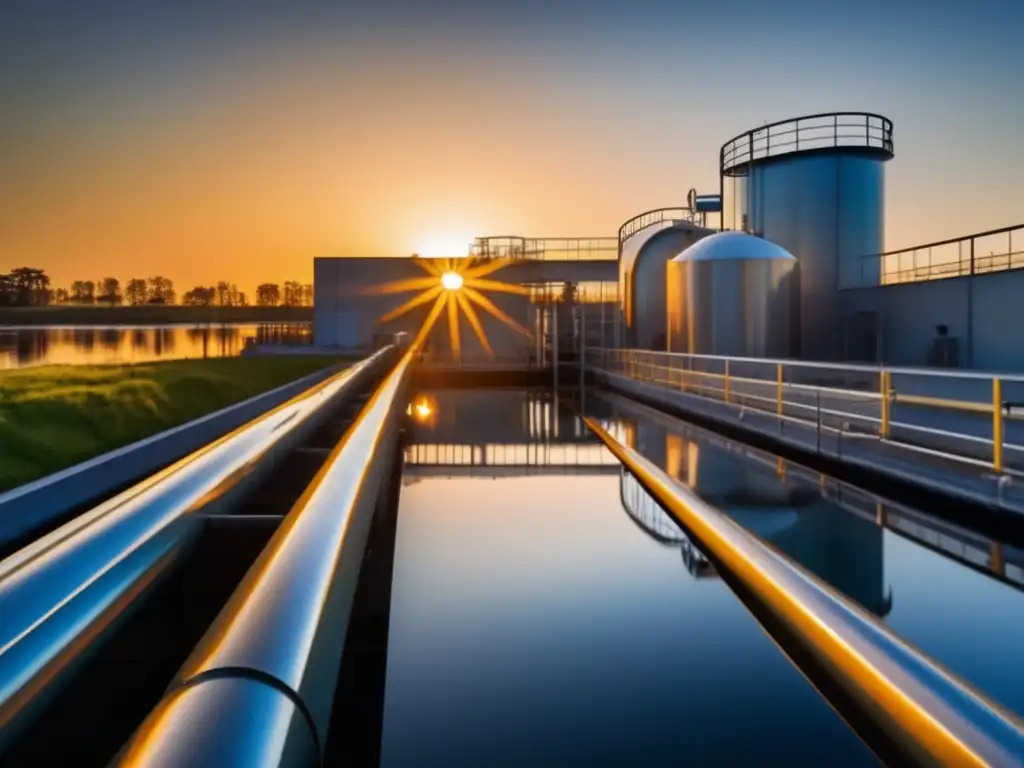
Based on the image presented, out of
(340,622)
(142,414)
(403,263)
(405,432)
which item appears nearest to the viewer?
(340,622)

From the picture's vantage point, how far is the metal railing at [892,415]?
9008 mm

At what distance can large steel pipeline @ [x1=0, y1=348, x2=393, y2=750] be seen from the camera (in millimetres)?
2217

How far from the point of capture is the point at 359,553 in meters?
4.40

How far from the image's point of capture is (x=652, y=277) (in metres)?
34.0

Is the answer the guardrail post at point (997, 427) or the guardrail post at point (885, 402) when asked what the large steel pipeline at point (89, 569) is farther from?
the guardrail post at point (885, 402)

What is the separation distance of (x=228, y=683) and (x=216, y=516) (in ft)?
8.62

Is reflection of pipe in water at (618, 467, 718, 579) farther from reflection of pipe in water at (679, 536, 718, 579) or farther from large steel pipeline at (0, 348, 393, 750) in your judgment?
large steel pipeline at (0, 348, 393, 750)

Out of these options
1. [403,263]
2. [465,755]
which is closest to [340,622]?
[465,755]

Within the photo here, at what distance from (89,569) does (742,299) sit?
22.7 meters

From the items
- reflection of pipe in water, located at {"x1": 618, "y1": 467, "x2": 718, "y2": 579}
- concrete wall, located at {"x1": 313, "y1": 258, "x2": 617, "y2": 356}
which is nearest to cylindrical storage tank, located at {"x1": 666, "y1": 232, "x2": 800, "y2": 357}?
reflection of pipe in water, located at {"x1": 618, "y1": 467, "x2": 718, "y2": 579}

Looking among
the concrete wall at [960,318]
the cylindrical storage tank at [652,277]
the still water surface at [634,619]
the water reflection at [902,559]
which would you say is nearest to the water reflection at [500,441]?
the still water surface at [634,619]

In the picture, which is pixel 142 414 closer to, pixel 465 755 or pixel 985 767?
pixel 465 755

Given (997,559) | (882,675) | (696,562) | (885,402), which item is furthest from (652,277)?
(882,675)

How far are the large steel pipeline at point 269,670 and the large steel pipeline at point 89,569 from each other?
0.46 meters
